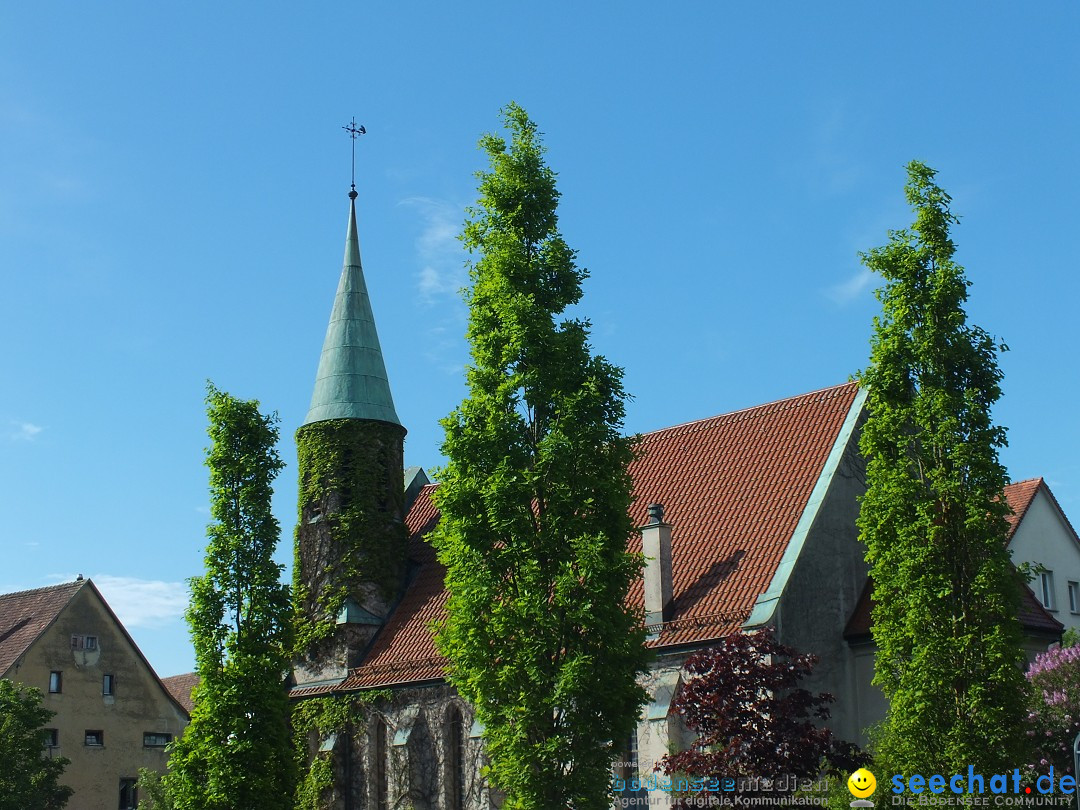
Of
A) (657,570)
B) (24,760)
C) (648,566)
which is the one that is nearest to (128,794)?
(24,760)

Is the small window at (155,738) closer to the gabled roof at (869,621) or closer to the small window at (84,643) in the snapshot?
the small window at (84,643)

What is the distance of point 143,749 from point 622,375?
103 feet

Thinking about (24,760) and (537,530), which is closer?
(537,530)

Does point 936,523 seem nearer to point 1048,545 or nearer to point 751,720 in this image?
point 751,720

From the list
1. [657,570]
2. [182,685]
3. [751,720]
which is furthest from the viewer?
[182,685]

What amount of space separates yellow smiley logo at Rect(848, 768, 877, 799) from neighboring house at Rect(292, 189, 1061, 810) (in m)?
3.57

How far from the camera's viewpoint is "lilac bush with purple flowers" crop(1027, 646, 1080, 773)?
25.6 meters

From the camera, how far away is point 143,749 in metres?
49.3

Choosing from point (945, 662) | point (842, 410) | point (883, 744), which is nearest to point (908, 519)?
point (945, 662)

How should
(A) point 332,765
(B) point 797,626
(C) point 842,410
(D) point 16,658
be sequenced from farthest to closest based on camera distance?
1. (D) point 16,658
2. (A) point 332,765
3. (C) point 842,410
4. (B) point 797,626

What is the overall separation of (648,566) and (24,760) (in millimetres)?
20179

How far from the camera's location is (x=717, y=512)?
108 ft

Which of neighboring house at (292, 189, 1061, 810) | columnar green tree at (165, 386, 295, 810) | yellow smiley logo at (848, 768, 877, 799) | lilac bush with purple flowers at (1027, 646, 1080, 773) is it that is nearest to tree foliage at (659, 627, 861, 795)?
yellow smiley logo at (848, 768, 877, 799)

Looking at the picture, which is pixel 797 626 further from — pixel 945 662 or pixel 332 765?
pixel 332 765
